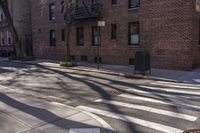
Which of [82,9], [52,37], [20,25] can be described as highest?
[82,9]

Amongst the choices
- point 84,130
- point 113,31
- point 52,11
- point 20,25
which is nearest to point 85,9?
point 113,31

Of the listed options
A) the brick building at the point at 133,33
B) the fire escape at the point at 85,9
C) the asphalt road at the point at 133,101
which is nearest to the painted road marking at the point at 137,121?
the asphalt road at the point at 133,101

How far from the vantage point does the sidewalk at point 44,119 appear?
5059 millimetres

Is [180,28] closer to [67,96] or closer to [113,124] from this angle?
[67,96]

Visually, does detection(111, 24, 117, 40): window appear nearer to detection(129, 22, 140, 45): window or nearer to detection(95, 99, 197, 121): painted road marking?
detection(129, 22, 140, 45): window

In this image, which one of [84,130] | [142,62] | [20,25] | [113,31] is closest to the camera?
[84,130]

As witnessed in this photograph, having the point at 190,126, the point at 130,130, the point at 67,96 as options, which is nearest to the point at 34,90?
the point at 67,96

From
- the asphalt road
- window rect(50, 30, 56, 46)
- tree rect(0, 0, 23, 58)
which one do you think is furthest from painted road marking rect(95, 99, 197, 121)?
tree rect(0, 0, 23, 58)

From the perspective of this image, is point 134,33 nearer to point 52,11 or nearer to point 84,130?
point 52,11

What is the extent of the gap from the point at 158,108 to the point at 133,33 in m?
10.8

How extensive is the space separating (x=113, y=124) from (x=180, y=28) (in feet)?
34.2

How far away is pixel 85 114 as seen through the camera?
241 inches

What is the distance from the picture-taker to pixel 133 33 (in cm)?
1706

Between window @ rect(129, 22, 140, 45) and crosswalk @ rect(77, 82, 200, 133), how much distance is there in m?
7.94
